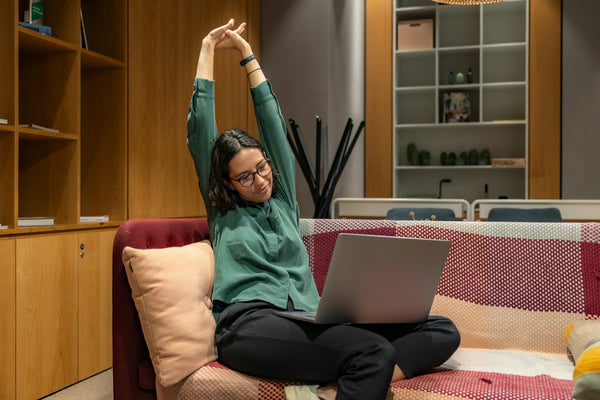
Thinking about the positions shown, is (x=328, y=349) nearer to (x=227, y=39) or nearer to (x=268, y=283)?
(x=268, y=283)

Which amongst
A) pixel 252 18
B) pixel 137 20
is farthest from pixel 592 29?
pixel 137 20

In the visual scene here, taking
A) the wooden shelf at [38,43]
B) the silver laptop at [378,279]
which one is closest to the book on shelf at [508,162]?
the wooden shelf at [38,43]

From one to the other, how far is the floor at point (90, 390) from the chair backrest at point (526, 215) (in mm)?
2083

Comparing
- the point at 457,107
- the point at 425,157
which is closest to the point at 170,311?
the point at 425,157

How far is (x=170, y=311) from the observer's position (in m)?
1.52

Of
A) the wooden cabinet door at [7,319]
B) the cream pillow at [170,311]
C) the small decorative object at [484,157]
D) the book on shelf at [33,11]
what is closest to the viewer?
the cream pillow at [170,311]

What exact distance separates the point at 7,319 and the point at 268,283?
50.0 inches

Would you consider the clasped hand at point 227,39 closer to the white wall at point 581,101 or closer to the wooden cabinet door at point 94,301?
the wooden cabinet door at point 94,301

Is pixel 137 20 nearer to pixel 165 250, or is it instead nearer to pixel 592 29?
pixel 165 250

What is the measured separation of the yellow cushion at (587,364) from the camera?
1179mm

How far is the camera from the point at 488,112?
5.88 metres

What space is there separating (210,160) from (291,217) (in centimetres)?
31

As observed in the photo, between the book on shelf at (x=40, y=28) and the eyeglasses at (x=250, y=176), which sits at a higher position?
the book on shelf at (x=40, y=28)

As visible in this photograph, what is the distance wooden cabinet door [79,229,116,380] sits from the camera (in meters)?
2.72
